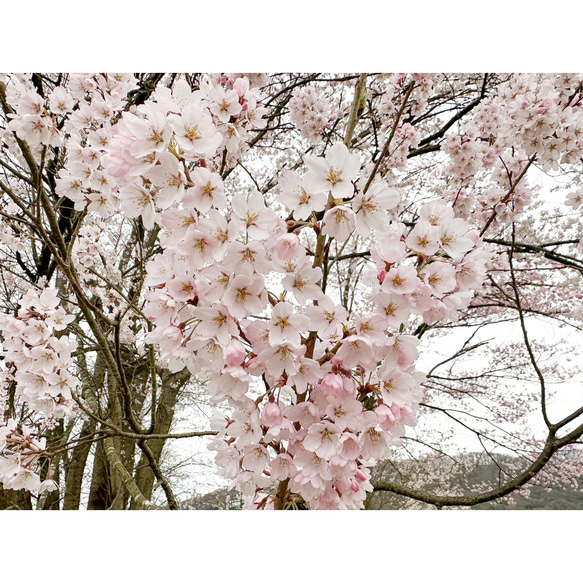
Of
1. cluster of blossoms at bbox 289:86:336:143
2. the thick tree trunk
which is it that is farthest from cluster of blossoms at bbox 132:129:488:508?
the thick tree trunk

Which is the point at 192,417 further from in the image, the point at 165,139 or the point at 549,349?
the point at 165,139

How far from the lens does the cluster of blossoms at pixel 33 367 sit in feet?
2.75

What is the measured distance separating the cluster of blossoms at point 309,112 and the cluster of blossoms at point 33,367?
890 millimetres

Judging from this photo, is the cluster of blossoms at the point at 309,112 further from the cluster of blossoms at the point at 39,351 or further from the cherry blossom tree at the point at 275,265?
the cluster of blossoms at the point at 39,351

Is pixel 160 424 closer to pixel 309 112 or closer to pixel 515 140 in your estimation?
pixel 309 112

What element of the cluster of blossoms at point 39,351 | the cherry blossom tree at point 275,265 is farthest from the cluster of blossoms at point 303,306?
the cluster of blossoms at point 39,351

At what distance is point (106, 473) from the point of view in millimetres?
2420

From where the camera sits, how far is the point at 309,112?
56.1 inches

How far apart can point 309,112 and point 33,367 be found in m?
1.03

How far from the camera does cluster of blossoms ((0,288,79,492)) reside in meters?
0.84

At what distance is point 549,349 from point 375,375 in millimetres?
2119

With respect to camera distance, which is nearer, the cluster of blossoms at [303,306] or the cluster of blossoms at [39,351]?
the cluster of blossoms at [303,306]

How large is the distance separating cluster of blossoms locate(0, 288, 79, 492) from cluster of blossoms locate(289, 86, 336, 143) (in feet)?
2.92
